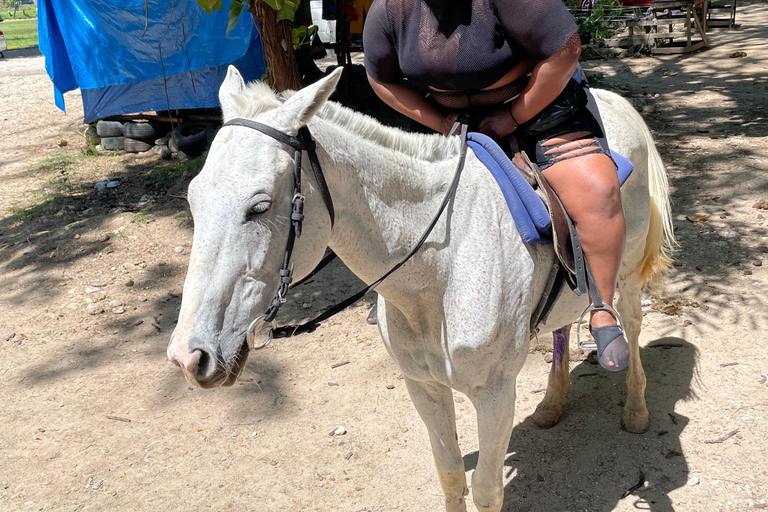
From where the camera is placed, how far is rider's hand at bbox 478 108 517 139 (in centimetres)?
228

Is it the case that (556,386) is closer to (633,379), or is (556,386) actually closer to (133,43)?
(633,379)

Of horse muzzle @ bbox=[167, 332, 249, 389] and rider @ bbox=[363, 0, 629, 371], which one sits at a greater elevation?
rider @ bbox=[363, 0, 629, 371]

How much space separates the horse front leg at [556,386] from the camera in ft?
11.5

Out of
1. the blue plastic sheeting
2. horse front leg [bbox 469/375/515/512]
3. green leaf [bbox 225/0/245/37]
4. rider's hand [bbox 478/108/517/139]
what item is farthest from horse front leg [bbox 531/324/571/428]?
the blue plastic sheeting

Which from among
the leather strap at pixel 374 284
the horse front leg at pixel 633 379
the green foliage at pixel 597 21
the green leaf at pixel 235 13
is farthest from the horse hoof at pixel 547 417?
the green foliage at pixel 597 21

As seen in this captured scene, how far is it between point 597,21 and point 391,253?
44.5 feet

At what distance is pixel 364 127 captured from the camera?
1869 millimetres

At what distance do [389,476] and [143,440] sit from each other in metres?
1.67

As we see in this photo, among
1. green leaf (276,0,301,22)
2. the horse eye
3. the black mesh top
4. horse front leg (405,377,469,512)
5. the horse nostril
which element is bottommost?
horse front leg (405,377,469,512)

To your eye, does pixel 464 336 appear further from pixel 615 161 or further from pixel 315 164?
pixel 615 161

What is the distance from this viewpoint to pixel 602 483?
3.12m

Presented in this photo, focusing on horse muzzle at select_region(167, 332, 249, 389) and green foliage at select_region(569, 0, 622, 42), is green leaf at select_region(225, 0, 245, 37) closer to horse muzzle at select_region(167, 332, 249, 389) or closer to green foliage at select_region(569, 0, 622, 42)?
horse muzzle at select_region(167, 332, 249, 389)

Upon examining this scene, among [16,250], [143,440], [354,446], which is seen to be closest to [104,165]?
[16,250]

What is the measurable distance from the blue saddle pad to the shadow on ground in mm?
1641
